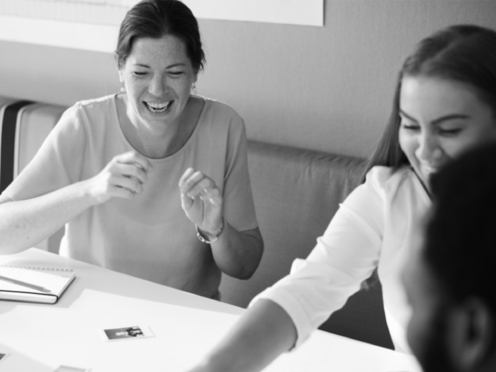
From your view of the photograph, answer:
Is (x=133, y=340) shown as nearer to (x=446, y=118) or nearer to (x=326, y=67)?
(x=446, y=118)

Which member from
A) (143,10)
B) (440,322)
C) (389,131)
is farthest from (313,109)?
(440,322)

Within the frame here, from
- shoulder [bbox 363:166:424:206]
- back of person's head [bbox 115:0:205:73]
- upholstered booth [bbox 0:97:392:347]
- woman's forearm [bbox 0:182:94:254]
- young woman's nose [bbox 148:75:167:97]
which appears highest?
back of person's head [bbox 115:0:205:73]

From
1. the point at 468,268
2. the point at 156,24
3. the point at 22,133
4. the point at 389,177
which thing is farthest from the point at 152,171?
the point at 468,268

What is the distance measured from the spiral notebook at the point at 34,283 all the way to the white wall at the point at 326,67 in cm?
103

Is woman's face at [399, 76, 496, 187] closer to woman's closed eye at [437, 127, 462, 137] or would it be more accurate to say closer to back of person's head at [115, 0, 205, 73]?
woman's closed eye at [437, 127, 462, 137]

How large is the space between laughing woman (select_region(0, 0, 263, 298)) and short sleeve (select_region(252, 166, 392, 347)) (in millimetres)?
468

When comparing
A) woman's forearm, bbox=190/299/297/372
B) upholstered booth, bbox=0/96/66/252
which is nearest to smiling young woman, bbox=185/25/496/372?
woman's forearm, bbox=190/299/297/372

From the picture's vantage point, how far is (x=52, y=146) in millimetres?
1832

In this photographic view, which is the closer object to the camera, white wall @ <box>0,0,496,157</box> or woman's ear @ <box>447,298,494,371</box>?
woman's ear @ <box>447,298,494,371</box>

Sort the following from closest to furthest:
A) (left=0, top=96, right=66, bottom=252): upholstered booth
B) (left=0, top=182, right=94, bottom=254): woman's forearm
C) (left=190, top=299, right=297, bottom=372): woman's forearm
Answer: (left=190, top=299, right=297, bottom=372): woman's forearm < (left=0, top=182, right=94, bottom=254): woman's forearm < (left=0, top=96, right=66, bottom=252): upholstered booth

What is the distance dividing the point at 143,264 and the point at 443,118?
97cm

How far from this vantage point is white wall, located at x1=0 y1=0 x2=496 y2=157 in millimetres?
2146

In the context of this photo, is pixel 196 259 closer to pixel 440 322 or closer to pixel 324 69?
pixel 324 69

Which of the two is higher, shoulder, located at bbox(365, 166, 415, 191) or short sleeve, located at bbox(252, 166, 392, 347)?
shoulder, located at bbox(365, 166, 415, 191)
